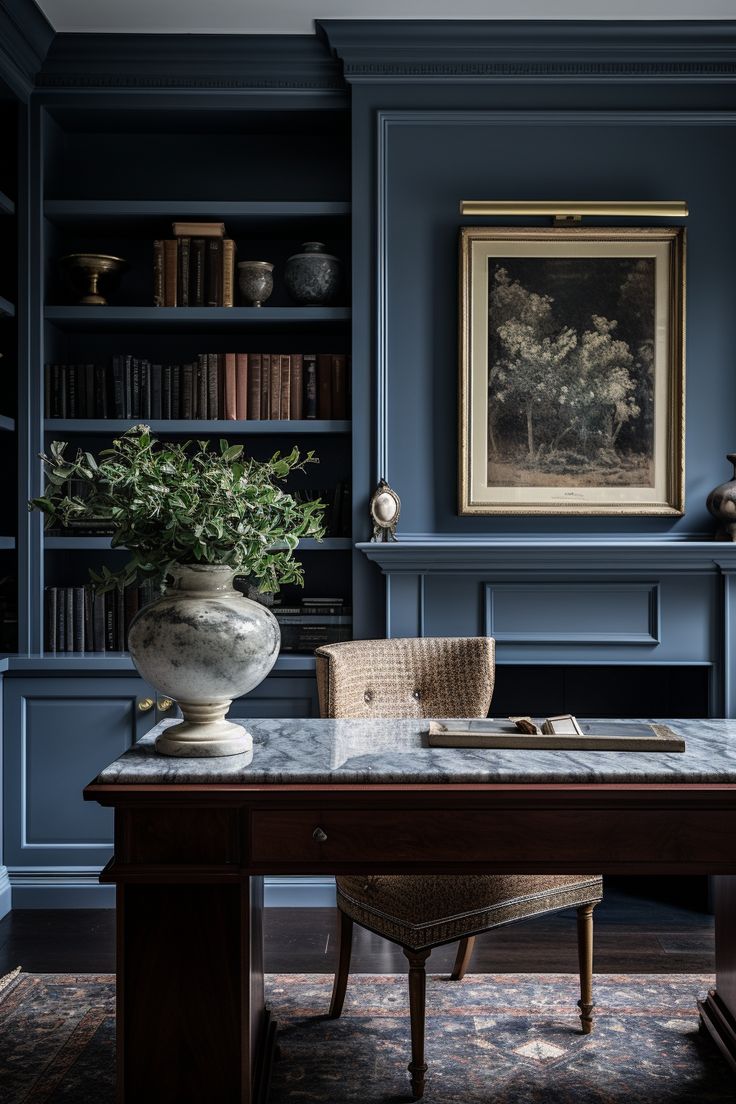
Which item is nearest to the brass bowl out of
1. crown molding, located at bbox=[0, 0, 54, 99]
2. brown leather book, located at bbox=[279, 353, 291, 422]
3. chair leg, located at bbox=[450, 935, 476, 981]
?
crown molding, located at bbox=[0, 0, 54, 99]

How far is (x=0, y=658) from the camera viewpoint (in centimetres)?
311

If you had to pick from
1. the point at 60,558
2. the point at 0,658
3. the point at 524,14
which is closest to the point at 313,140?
the point at 524,14

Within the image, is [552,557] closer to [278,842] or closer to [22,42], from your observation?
[278,842]

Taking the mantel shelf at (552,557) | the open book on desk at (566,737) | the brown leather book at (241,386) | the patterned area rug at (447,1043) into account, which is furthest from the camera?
the brown leather book at (241,386)

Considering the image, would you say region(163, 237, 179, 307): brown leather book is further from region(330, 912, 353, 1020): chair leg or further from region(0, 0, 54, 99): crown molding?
region(330, 912, 353, 1020): chair leg

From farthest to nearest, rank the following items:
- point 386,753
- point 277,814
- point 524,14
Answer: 1. point 524,14
2. point 386,753
3. point 277,814

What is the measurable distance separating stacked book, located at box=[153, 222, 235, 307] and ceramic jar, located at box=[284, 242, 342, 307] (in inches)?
8.8

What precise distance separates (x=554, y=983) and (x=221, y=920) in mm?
1328

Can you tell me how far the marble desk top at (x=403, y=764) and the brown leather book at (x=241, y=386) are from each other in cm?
165

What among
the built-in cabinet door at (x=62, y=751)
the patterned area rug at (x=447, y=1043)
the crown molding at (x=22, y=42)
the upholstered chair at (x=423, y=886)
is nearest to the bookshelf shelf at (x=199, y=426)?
the built-in cabinet door at (x=62, y=751)

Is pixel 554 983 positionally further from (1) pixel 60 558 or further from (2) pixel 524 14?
(2) pixel 524 14

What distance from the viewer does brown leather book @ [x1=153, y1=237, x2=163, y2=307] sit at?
129 inches

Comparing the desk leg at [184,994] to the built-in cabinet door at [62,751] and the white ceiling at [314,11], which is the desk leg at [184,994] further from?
the white ceiling at [314,11]

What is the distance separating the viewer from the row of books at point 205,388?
10.8 ft
